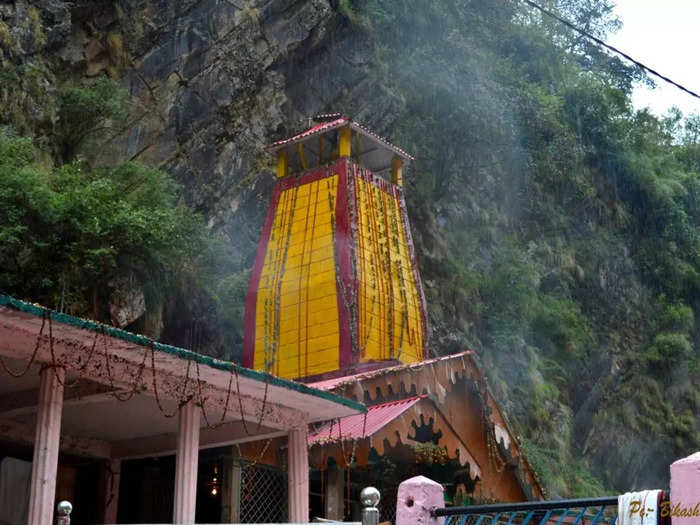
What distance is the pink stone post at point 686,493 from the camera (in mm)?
4902

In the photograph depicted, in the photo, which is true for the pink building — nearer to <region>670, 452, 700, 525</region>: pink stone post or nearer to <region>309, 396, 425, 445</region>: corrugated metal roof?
<region>309, 396, 425, 445</region>: corrugated metal roof

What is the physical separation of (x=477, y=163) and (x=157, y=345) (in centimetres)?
2171

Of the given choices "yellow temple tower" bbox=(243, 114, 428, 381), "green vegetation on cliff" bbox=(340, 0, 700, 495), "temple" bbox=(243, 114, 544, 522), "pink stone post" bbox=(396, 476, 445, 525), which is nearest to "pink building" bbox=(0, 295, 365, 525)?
"temple" bbox=(243, 114, 544, 522)

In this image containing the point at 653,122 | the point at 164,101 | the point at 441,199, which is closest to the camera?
the point at 164,101

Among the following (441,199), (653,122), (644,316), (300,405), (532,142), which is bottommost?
(300,405)

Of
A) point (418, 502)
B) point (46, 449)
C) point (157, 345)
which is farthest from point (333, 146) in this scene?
point (418, 502)

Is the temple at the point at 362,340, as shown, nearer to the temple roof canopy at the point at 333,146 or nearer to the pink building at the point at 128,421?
the temple roof canopy at the point at 333,146

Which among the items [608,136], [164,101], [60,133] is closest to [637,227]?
[608,136]

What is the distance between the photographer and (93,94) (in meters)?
21.9

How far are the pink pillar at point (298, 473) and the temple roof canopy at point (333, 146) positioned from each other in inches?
318

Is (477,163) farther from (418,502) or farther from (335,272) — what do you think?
(418,502)

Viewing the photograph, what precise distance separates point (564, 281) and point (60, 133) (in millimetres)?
16785

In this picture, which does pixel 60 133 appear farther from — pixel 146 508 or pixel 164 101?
pixel 146 508

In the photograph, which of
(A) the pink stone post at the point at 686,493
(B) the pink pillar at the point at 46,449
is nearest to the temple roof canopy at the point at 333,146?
(B) the pink pillar at the point at 46,449
